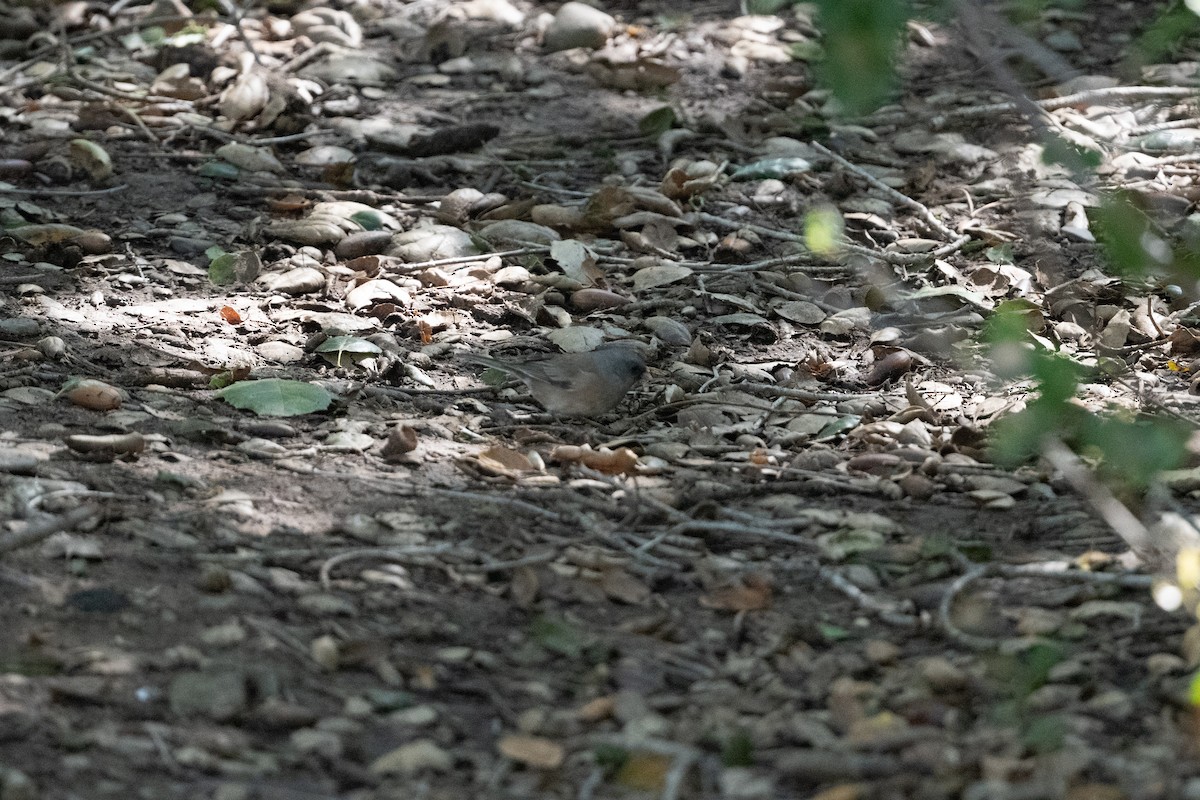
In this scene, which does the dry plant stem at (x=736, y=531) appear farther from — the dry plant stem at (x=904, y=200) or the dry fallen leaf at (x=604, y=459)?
the dry plant stem at (x=904, y=200)

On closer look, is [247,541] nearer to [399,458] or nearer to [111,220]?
[399,458]

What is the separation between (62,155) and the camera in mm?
4918

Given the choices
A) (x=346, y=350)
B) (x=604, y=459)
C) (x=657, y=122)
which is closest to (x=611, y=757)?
(x=604, y=459)

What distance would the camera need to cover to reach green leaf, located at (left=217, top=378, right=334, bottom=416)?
334 centimetres

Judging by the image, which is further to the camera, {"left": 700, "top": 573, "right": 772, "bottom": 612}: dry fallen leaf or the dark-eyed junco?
the dark-eyed junco

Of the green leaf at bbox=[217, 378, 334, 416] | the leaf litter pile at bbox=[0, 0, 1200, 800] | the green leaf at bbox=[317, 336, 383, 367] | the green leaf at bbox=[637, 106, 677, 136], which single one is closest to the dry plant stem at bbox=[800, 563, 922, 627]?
the leaf litter pile at bbox=[0, 0, 1200, 800]

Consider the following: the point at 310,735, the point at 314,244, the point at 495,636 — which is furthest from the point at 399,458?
the point at 314,244

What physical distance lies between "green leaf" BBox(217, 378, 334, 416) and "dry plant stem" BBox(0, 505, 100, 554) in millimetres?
760

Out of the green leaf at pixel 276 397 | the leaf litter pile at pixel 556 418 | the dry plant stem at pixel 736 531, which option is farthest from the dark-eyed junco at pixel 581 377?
the dry plant stem at pixel 736 531

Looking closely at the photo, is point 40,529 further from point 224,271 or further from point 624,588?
point 224,271

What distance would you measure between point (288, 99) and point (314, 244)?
1.15 m

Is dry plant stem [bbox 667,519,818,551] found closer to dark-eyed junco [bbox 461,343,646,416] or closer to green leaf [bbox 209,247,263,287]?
dark-eyed junco [bbox 461,343,646,416]

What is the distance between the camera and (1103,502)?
8.77 ft

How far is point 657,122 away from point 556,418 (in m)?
2.14
